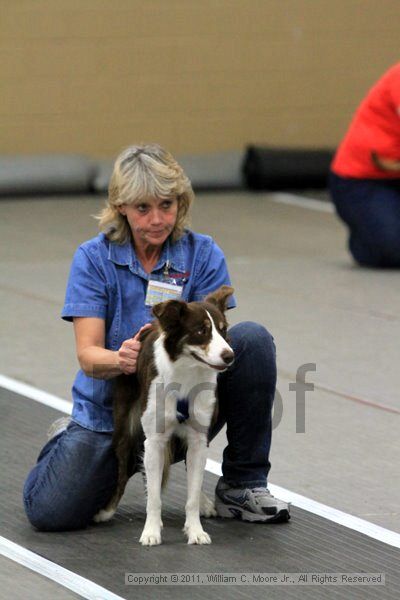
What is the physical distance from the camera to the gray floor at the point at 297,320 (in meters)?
4.88

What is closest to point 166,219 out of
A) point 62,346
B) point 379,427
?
point 379,427

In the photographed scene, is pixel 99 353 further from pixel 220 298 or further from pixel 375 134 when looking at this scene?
pixel 375 134

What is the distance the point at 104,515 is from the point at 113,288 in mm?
762

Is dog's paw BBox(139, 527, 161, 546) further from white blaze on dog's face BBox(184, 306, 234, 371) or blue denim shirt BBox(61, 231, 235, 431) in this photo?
white blaze on dog's face BBox(184, 306, 234, 371)

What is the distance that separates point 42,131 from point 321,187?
2.89m

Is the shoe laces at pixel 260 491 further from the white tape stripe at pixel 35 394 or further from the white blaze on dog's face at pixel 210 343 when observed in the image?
the white tape stripe at pixel 35 394

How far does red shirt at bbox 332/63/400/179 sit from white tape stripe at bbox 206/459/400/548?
4377 millimetres

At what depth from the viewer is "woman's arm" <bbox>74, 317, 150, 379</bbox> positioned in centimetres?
382

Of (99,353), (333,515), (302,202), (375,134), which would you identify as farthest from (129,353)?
(302,202)

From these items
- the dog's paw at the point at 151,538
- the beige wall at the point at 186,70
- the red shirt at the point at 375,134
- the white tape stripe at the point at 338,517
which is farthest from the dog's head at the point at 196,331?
the beige wall at the point at 186,70

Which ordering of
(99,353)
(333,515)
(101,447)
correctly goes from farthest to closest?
(333,515) → (101,447) → (99,353)

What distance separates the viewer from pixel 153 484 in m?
3.84

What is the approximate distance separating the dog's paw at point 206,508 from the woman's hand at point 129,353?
655 mm
